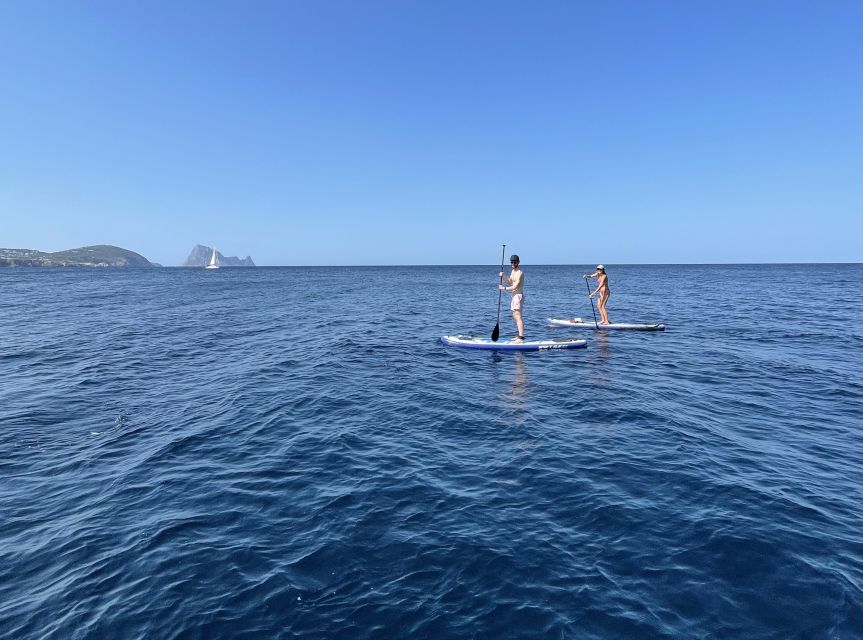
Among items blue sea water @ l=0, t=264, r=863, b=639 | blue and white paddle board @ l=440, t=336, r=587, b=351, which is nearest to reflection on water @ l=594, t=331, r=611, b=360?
blue and white paddle board @ l=440, t=336, r=587, b=351

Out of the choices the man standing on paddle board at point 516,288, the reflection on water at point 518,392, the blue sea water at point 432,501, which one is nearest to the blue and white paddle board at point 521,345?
the man standing on paddle board at point 516,288

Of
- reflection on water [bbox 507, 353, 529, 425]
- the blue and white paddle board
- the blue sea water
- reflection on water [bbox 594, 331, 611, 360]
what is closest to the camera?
the blue sea water

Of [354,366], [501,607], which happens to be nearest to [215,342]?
[354,366]

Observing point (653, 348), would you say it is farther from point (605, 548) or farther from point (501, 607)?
point (501, 607)

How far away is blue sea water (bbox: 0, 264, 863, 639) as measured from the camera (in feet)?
19.1

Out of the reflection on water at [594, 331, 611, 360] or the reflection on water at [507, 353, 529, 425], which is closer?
the reflection on water at [507, 353, 529, 425]

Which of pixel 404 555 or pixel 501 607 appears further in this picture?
pixel 404 555

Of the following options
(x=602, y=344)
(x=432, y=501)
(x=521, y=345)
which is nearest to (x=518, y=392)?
(x=521, y=345)

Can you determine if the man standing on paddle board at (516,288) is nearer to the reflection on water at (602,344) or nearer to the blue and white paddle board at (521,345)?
the blue and white paddle board at (521,345)

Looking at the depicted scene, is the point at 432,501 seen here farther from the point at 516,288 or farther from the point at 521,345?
the point at 516,288

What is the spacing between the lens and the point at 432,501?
8383 millimetres

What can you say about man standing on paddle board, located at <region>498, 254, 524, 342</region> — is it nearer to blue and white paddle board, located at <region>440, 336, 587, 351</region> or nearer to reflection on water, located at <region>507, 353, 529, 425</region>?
blue and white paddle board, located at <region>440, 336, 587, 351</region>

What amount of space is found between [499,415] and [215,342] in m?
19.4

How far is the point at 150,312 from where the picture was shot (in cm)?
4006
